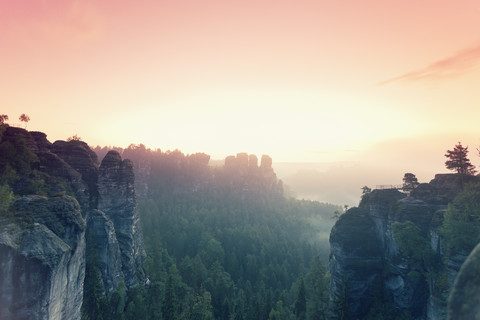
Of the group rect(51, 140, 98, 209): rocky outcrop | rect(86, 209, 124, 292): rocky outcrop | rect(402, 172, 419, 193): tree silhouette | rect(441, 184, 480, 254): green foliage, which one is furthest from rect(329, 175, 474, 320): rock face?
rect(51, 140, 98, 209): rocky outcrop

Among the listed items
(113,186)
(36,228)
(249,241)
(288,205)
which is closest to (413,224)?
(36,228)

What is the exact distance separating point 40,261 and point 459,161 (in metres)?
56.9

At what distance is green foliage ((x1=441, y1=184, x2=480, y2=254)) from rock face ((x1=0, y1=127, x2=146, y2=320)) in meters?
43.2

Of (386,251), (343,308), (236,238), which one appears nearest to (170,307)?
(343,308)

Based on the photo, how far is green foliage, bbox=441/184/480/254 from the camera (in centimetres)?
2847

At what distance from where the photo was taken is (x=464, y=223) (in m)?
29.1

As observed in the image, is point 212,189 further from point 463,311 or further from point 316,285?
point 463,311

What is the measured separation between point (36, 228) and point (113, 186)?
25.7 meters

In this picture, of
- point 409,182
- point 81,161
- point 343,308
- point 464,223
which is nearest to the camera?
point 464,223

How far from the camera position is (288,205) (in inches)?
5655

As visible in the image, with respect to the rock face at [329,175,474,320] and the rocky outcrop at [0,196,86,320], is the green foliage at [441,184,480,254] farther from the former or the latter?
the rocky outcrop at [0,196,86,320]

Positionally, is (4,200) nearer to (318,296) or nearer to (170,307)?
(170,307)

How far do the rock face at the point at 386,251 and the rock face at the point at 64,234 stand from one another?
37.6 metres

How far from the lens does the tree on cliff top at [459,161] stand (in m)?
40.0
